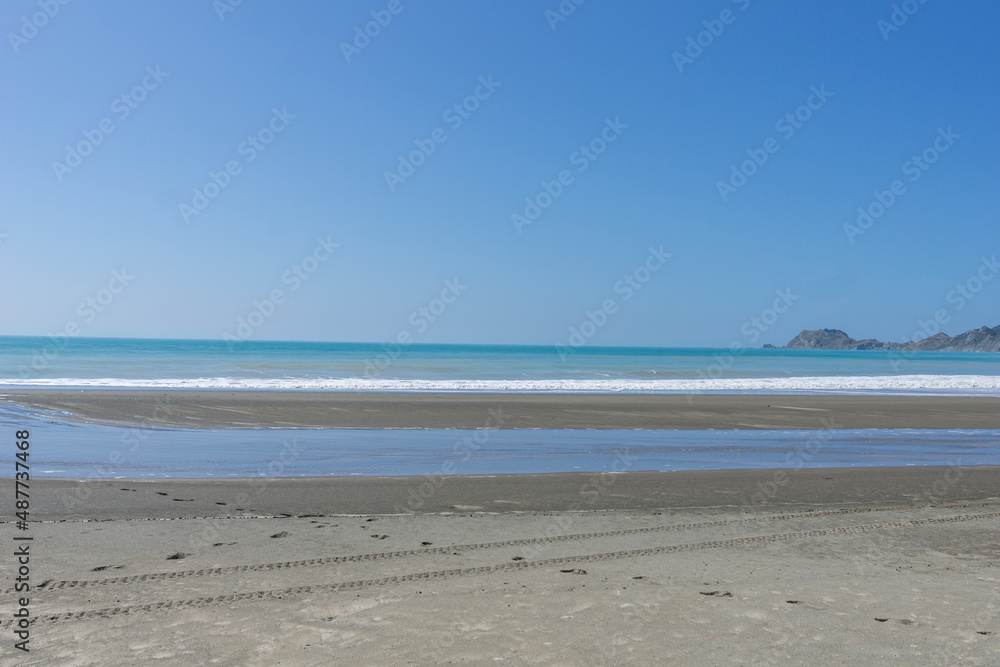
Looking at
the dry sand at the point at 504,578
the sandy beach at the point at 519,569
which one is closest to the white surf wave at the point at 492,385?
the sandy beach at the point at 519,569

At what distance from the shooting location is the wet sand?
18750 millimetres

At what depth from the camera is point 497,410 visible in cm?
2192

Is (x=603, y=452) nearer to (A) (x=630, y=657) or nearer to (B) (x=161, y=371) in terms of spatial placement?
(A) (x=630, y=657)

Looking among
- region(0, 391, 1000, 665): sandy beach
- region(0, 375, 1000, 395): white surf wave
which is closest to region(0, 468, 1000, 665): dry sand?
region(0, 391, 1000, 665): sandy beach

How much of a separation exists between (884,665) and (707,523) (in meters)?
3.91

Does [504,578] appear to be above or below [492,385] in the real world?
below

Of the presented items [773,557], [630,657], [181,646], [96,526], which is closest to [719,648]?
[630,657]

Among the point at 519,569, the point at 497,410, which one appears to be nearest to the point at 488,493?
the point at 519,569

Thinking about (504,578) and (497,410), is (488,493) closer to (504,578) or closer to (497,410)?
(504,578)

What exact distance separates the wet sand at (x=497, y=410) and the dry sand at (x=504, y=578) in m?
9.06

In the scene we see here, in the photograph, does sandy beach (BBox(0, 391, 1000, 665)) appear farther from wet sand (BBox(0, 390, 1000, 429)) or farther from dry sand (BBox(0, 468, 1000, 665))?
wet sand (BBox(0, 390, 1000, 429))

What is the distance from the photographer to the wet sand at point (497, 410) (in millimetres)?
18750

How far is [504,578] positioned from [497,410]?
16.1m

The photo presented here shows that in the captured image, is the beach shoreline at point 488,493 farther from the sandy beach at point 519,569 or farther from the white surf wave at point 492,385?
the white surf wave at point 492,385
